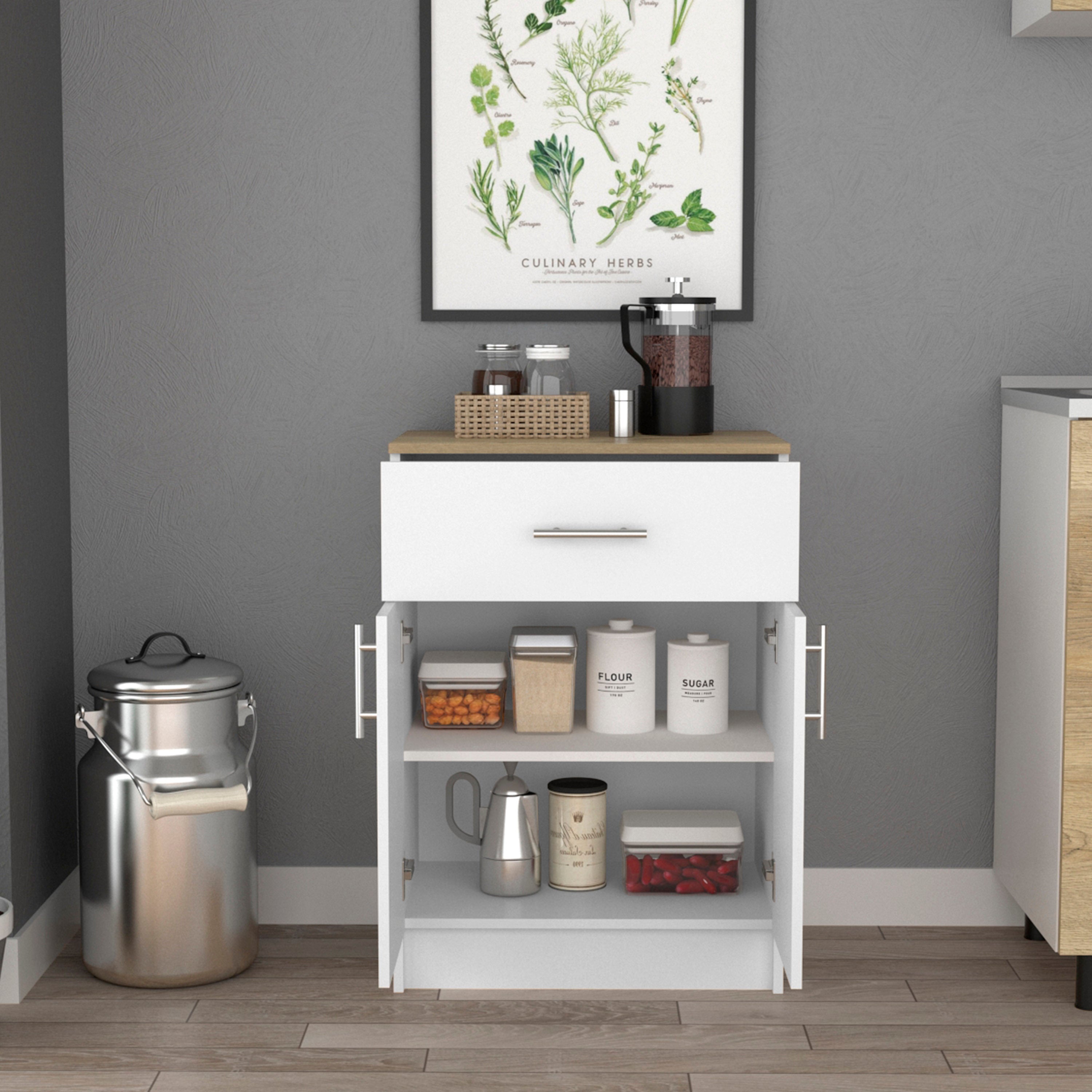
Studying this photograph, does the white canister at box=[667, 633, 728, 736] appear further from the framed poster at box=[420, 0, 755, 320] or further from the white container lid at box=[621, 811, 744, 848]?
the framed poster at box=[420, 0, 755, 320]

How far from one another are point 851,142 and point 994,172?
269 millimetres

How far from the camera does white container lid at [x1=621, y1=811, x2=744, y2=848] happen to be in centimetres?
243

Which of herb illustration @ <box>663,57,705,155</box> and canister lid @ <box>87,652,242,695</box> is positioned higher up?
herb illustration @ <box>663,57,705,155</box>

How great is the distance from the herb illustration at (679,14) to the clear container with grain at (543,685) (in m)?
1.13

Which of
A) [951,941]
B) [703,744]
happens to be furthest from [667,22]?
[951,941]

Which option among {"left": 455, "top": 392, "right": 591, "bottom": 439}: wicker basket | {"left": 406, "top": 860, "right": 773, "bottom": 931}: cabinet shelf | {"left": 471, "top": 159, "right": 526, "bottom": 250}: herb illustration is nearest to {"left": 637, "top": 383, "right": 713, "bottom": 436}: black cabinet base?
{"left": 455, "top": 392, "right": 591, "bottom": 439}: wicker basket

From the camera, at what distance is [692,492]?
2.19 meters

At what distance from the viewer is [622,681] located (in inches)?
93.1

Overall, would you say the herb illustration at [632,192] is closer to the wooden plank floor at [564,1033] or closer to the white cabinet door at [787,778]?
the white cabinet door at [787,778]

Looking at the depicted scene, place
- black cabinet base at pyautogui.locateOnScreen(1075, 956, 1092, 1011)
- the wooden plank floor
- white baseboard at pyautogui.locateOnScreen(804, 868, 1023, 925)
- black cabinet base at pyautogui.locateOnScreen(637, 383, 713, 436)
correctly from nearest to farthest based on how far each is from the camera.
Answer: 1. the wooden plank floor
2. black cabinet base at pyautogui.locateOnScreen(1075, 956, 1092, 1011)
3. black cabinet base at pyautogui.locateOnScreen(637, 383, 713, 436)
4. white baseboard at pyautogui.locateOnScreen(804, 868, 1023, 925)

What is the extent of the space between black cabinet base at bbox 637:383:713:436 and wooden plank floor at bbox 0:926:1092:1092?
3.18 feet

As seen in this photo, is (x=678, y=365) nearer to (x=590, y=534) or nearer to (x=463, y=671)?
(x=590, y=534)

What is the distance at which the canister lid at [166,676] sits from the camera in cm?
231

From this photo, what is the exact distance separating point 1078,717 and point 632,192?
3.96ft
